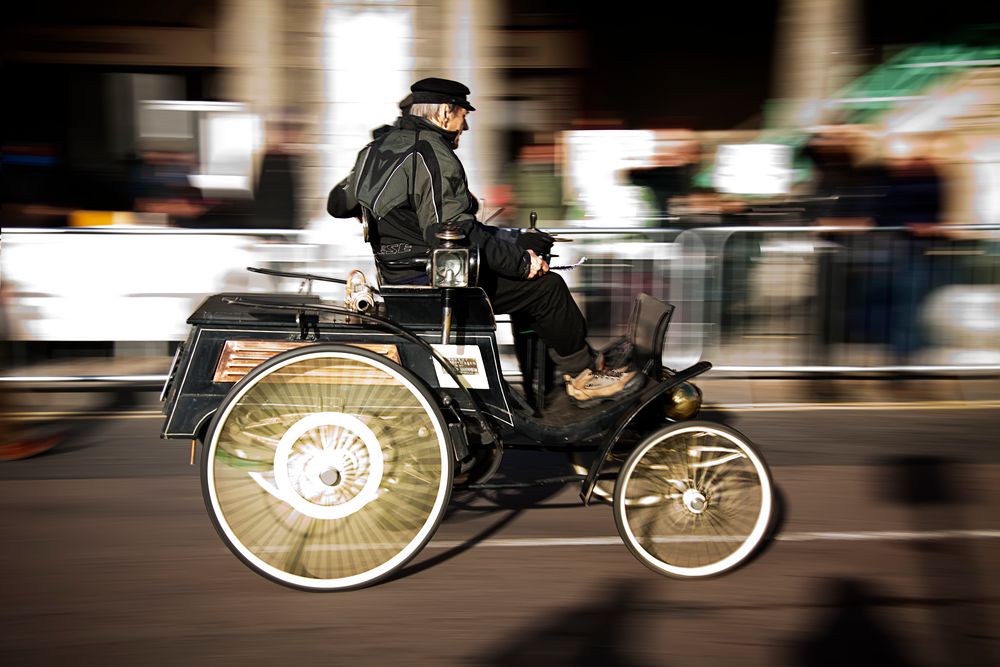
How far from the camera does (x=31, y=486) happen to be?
17.0 ft

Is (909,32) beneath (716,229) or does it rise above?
above

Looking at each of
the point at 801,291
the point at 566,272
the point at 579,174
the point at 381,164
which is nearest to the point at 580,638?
the point at 381,164

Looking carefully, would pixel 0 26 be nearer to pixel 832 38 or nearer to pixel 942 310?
pixel 832 38

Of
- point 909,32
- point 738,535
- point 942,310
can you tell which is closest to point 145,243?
point 738,535

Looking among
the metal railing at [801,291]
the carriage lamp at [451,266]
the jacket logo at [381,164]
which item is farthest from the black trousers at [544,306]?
the metal railing at [801,291]

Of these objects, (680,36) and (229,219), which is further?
(680,36)

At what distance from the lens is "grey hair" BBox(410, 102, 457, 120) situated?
4.12 meters

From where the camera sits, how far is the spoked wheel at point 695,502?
3.96 m

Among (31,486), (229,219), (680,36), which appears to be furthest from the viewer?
(680,36)

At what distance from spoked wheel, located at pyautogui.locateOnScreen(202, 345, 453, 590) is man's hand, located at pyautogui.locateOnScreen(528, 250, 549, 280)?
2.39 feet

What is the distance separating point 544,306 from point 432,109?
3.11ft

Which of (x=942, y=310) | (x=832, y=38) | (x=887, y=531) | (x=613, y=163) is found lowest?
(x=887, y=531)

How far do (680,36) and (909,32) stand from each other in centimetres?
231

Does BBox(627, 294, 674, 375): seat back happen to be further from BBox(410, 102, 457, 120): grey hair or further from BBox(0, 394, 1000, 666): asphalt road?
BBox(410, 102, 457, 120): grey hair
